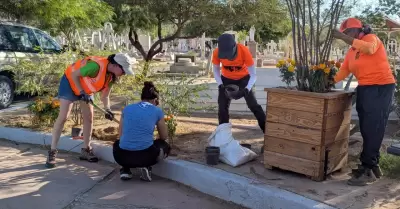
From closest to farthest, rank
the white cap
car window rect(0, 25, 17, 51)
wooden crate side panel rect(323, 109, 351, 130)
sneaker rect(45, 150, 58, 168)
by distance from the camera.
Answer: wooden crate side panel rect(323, 109, 351, 130) < the white cap < sneaker rect(45, 150, 58, 168) < car window rect(0, 25, 17, 51)

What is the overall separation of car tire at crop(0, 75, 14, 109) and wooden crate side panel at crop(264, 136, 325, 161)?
6506 mm

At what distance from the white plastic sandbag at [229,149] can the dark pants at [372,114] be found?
3.91ft

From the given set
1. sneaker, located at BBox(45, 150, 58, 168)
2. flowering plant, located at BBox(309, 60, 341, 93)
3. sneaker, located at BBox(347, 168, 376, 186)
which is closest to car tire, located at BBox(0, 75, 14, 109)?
sneaker, located at BBox(45, 150, 58, 168)

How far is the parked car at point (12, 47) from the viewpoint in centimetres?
927

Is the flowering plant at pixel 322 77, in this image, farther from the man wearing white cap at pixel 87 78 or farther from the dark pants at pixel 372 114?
the man wearing white cap at pixel 87 78

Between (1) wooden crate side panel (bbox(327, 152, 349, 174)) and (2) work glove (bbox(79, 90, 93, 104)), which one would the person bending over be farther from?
(2) work glove (bbox(79, 90, 93, 104))

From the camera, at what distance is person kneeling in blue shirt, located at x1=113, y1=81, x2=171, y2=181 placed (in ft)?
15.6

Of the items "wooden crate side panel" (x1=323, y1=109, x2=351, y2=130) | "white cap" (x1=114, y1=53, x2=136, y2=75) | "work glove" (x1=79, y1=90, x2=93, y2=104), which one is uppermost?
"white cap" (x1=114, y1=53, x2=136, y2=75)

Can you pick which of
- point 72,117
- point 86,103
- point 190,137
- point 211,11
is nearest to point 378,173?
point 190,137

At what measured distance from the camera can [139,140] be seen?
188 inches

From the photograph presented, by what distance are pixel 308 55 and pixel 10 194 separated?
3303 mm

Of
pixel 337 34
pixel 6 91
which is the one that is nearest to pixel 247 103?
pixel 337 34

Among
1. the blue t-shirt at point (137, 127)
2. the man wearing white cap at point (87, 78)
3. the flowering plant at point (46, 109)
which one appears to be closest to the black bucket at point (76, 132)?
the flowering plant at point (46, 109)

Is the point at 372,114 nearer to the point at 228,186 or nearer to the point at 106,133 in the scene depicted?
the point at 228,186
